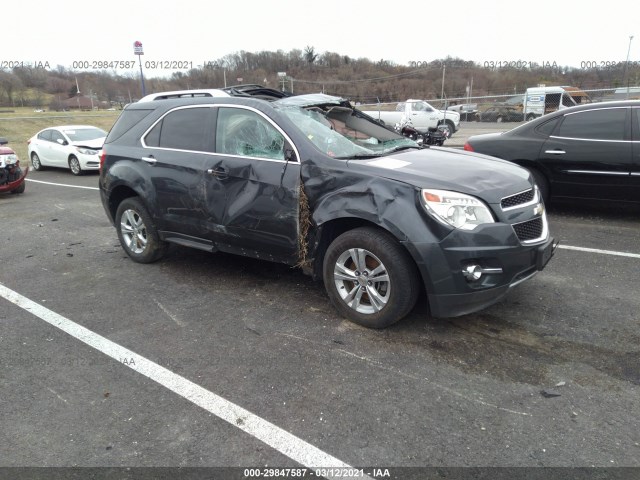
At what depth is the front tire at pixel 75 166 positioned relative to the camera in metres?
14.2

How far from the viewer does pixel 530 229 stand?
3.52 metres

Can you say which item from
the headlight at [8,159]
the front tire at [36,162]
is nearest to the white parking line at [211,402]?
the headlight at [8,159]

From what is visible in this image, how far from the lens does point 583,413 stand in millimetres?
2646

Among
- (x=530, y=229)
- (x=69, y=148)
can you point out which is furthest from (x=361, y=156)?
(x=69, y=148)

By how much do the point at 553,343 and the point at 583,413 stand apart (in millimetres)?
787

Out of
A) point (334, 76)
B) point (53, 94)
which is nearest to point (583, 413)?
point (53, 94)

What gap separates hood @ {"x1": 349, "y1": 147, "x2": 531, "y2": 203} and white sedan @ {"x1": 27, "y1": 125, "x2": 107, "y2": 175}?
12483 millimetres

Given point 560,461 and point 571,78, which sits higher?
point 571,78

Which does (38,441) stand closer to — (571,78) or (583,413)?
(583,413)

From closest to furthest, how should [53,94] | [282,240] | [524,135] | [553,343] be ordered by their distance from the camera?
1. [553,343]
2. [282,240]
3. [524,135]
4. [53,94]

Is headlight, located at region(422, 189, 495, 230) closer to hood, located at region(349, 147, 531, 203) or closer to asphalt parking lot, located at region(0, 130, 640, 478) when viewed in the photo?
hood, located at region(349, 147, 531, 203)

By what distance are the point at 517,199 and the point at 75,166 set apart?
555 inches

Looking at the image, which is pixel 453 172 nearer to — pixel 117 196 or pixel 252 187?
pixel 252 187

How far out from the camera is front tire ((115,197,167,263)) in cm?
511
